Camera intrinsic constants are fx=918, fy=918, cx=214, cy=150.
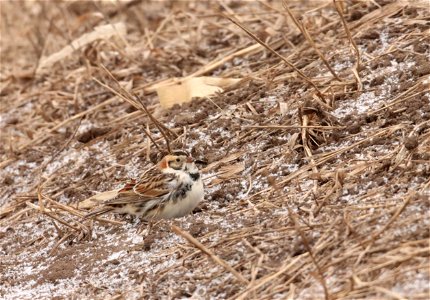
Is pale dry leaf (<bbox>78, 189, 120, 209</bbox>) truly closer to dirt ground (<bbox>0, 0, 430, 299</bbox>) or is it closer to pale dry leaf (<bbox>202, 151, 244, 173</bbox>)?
dirt ground (<bbox>0, 0, 430, 299</bbox>)

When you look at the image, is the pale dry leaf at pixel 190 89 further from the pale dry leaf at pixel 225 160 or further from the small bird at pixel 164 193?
the small bird at pixel 164 193

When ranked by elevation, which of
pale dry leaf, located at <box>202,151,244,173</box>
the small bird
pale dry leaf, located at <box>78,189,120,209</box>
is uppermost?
the small bird

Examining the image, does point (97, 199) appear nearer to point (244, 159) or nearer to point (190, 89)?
point (244, 159)

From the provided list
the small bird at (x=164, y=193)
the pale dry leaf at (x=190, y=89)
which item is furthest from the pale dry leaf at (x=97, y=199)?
the pale dry leaf at (x=190, y=89)

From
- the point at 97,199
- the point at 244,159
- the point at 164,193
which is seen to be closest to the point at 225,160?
the point at 244,159

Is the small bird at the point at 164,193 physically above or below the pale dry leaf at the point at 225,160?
above

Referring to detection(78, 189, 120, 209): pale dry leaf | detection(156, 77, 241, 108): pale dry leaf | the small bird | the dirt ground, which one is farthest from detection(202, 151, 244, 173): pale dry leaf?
detection(156, 77, 241, 108): pale dry leaf
